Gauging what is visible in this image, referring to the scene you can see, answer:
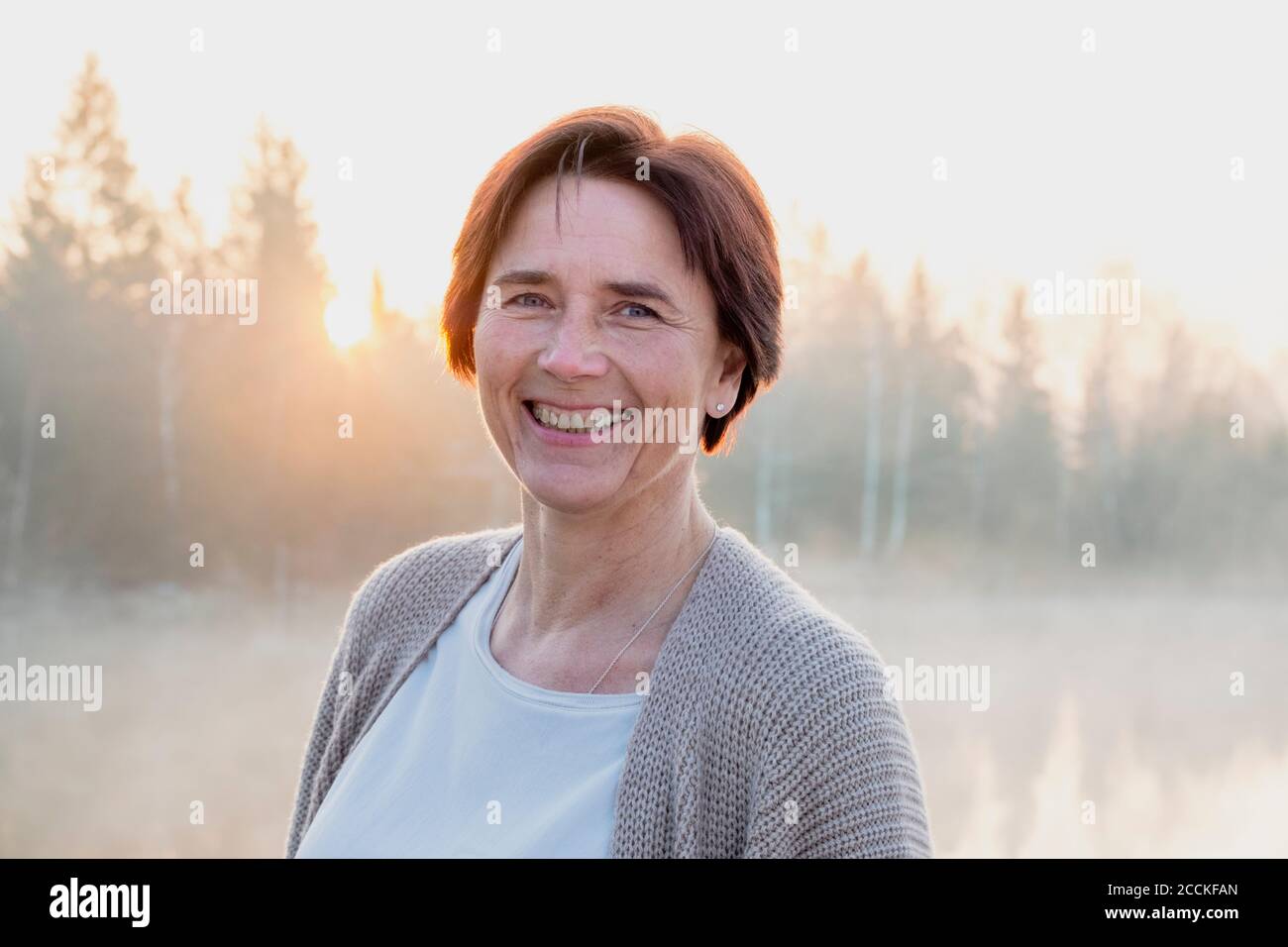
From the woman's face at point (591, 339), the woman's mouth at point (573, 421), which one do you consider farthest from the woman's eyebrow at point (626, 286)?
the woman's mouth at point (573, 421)

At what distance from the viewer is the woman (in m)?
1.06

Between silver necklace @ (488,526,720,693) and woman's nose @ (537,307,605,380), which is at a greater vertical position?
woman's nose @ (537,307,605,380)

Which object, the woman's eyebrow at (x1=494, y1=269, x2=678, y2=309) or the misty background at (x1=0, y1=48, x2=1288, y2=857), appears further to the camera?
the misty background at (x1=0, y1=48, x2=1288, y2=857)

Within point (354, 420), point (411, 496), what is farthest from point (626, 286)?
point (411, 496)

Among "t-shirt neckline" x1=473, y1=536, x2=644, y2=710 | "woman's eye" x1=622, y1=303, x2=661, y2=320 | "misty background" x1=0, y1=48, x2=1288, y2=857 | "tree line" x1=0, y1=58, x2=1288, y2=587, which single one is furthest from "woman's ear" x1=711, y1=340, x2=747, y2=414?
"misty background" x1=0, y1=48, x2=1288, y2=857

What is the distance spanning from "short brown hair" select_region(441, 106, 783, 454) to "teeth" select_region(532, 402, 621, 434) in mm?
156

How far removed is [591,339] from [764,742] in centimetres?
42

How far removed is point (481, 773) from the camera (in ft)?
3.85

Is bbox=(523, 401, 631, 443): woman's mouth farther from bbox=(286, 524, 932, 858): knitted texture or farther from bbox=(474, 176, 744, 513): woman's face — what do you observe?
bbox=(286, 524, 932, 858): knitted texture

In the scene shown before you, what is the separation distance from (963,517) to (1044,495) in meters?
1.10

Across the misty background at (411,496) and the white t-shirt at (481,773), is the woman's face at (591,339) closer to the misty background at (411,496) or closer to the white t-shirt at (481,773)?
the white t-shirt at (481,773)

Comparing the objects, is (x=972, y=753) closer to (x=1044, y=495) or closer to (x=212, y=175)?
(x=1044, y=495)

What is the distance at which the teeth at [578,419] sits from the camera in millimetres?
1168

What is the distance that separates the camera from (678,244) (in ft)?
3.78
